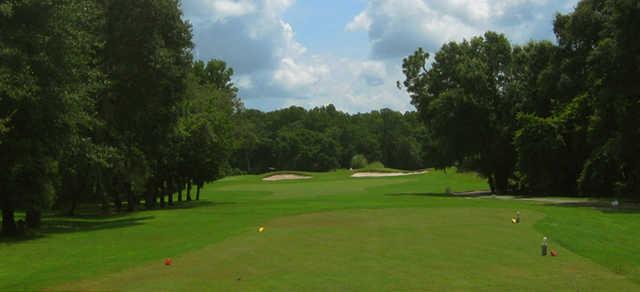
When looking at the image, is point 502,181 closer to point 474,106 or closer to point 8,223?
point 474,106

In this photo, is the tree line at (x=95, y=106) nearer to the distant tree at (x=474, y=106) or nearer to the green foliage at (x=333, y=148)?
the distant tree at (x=474, y=106)

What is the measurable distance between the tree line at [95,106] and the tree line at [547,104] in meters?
23.6

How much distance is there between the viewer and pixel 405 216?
103 feet

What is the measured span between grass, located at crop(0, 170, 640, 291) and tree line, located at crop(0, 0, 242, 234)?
376cm

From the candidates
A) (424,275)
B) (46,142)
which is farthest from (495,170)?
(424,275)

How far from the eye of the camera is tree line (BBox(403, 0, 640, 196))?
Answer: 41.2 metres

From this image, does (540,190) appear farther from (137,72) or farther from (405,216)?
(137,72)

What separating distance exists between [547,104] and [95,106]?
1619 inches

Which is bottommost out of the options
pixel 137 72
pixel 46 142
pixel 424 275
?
pixel 424 275

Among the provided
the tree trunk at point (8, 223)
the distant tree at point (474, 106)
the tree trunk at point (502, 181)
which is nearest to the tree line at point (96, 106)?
the tree trunk at point (8, 223)

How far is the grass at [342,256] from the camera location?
13.5 metres

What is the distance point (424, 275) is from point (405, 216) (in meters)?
17.4

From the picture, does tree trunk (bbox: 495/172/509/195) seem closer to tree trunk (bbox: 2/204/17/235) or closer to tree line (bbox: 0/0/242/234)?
tree line (bbox: 0/0/242/234)

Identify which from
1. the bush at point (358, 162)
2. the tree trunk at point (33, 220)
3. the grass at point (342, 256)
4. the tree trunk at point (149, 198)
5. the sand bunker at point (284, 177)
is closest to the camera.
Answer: the grass at point (342, 256)
